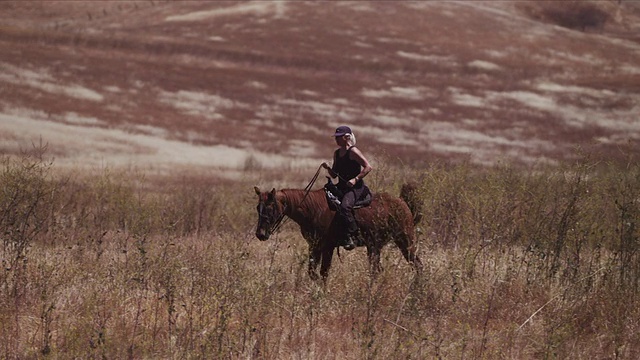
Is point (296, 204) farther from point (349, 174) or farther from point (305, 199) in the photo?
point (349, 174)

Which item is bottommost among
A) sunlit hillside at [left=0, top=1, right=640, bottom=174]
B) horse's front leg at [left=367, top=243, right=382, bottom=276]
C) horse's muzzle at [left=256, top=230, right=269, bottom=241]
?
sunlit hillside at [left=0, top=1, right=640, bottom=174]

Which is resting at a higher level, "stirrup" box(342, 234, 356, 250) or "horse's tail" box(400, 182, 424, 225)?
"horse's tail" box(400, 182, 424, 225)

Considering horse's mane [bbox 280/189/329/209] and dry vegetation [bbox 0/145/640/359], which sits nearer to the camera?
dry vegetation [bbox 0/145/640/359]

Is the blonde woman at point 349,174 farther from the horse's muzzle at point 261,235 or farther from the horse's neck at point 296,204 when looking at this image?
the horse's muzzle at point 261,235

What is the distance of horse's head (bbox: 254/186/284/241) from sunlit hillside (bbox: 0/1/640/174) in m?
11.7

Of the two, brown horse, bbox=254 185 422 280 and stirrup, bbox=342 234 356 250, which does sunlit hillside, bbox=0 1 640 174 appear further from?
stirrup, bbox=342 234 356 250

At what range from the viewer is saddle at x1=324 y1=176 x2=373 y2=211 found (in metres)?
11.0

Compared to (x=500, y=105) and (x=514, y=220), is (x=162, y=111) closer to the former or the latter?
(x=500, y=105)

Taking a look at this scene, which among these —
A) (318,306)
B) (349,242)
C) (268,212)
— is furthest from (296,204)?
(318,306)

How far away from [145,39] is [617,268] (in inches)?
2594

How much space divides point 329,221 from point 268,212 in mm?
980

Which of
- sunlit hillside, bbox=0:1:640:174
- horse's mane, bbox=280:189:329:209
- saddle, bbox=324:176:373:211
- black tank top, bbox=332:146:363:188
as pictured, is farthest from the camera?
sunlit hillside, bbox=0:1:640:174

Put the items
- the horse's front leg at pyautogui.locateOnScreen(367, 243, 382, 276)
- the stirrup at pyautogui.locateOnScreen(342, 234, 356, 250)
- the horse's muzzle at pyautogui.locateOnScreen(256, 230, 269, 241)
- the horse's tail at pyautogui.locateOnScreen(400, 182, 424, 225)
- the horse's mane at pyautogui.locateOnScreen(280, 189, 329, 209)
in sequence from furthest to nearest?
the horse's tail at pyautogui.locateOnScreen(400, 182, 424, 225)
the horse's mane at pyautogui.locateOnScreen(280, 189, 329, 209)
the stirrup at pyautogui.locateOnScreen(342, 234, 356, 250)
the horse's muzzle at pyautogui.locateOnScreen(256, 230, 269, 241)
the horse's front leg at pyautogui.locateOnScreen(367, 243, 382, 276)

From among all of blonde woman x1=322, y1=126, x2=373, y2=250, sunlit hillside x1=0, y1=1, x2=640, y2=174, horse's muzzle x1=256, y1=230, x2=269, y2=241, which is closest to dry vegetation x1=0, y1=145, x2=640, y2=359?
horse's muzzle x1=256, y1=230, x2=269, y2=241
